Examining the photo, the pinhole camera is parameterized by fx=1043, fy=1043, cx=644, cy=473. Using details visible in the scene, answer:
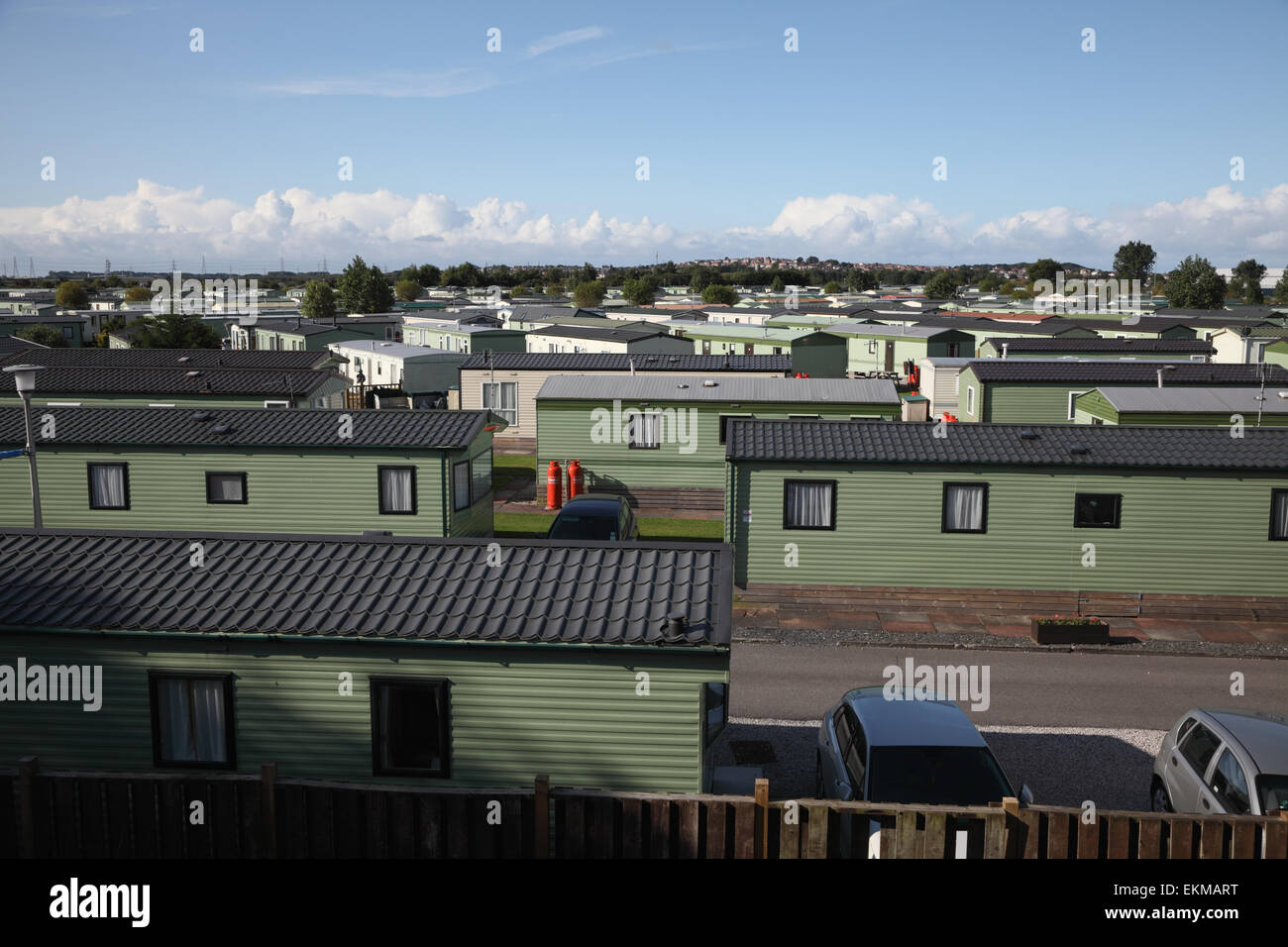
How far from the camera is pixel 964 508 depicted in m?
22.5

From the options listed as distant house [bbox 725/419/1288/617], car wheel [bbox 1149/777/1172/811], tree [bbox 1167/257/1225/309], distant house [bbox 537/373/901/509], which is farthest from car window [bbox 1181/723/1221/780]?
tree [bbox 1167/257/1225/309]

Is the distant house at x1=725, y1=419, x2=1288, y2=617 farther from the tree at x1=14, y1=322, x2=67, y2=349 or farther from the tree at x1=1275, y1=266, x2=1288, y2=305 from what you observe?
the tree at x1=1275, y1=266, x2=1288, y2=305

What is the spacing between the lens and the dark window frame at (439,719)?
11352 mm

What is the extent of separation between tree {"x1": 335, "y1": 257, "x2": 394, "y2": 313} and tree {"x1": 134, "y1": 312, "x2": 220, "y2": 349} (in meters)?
47.0

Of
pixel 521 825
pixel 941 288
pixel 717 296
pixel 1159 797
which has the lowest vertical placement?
pixel 1159 797

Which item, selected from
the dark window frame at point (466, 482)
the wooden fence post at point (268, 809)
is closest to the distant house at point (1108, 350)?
the dark window frame at point (466, 482)

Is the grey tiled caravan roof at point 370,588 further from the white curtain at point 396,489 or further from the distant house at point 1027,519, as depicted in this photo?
the white curtain at point 396,489

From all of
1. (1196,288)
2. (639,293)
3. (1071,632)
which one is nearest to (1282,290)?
Result: (1196,288)

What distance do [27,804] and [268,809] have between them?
1.96 metres

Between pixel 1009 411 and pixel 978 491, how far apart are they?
21041mm
